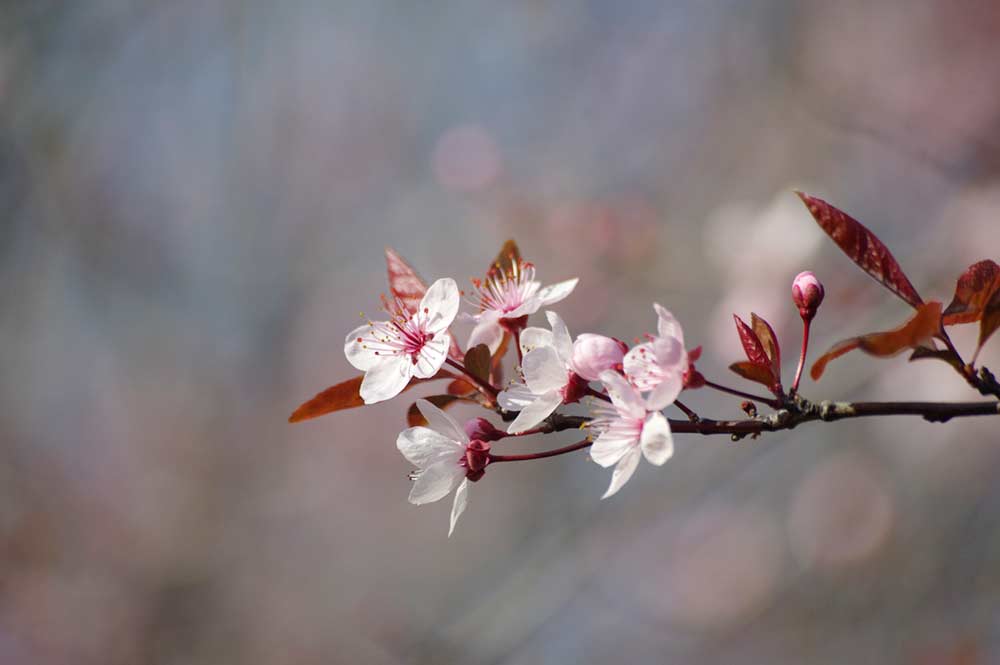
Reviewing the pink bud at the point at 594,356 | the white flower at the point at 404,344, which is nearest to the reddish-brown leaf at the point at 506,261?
the white flower at the point at 404,344

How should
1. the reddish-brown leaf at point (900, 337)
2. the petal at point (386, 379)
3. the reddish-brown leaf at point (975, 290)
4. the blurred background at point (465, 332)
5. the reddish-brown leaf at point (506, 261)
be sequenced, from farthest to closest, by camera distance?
the blurred background at point (465, 332) < the reddish-brown leaf at point (506, 261) < the petal at point (386, 379) < the reddish-brown leaf at point (975, 290) < the reddish-brown leaf at point (900, 337)

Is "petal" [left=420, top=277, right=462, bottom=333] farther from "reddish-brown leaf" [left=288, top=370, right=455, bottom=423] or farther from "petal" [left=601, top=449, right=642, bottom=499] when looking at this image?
"petal" [left=601, top=449, right=642, bottom=499]

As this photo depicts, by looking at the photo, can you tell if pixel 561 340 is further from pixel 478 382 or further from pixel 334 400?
pixel 334 400

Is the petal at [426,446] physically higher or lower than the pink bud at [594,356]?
higher

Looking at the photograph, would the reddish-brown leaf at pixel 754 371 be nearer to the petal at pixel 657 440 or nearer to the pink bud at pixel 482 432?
the petal at pixel 657 440

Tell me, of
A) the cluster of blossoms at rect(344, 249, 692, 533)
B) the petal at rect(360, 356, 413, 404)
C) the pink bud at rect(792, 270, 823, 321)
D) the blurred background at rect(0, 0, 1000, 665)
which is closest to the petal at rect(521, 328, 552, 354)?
the cluster of blossoms at rect(344, 249, 692, 533)

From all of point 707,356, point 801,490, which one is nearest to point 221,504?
point 707,356
